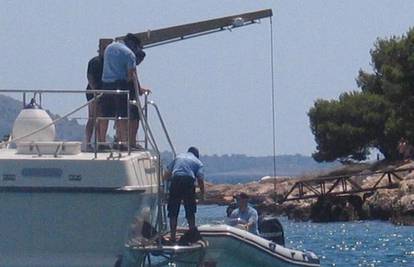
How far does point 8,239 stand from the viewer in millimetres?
17062

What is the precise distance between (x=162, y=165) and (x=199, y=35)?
439 centimetres

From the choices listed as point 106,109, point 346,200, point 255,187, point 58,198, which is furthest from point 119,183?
point 255,187

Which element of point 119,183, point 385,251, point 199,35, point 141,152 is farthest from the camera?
point 385,251

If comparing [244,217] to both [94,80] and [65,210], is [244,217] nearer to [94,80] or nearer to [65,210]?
[94,80]

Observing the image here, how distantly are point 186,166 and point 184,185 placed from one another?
0.27 meters

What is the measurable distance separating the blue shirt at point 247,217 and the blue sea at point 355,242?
17.0 ft

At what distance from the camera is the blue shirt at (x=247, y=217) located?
2061 centimetres

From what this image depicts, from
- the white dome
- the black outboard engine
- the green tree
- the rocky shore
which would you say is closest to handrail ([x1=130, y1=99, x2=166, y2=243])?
the white dome

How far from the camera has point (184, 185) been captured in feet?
60.4

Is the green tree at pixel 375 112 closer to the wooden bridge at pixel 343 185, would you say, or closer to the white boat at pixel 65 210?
the wooden bridge at pixel 343 185

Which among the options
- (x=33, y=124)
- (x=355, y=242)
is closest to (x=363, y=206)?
(x=355, y=242)

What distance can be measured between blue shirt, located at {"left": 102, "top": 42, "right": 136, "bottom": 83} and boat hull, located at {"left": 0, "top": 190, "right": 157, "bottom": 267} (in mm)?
2284

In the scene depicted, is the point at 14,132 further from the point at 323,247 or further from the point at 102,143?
the point at 323,247

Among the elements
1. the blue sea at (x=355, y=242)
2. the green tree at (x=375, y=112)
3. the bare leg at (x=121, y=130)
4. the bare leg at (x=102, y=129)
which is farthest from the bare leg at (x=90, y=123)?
the green tree at (x=375, y=112)
